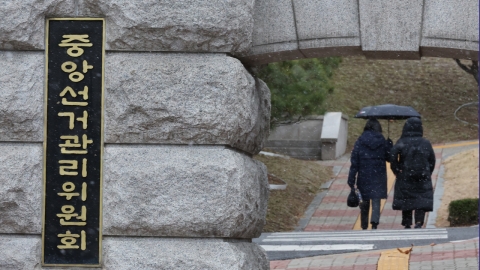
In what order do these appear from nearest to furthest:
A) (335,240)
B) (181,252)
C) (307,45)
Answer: (181,252) → (307,45) → (335,240)

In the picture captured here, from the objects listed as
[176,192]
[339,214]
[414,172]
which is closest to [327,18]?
[176,192]

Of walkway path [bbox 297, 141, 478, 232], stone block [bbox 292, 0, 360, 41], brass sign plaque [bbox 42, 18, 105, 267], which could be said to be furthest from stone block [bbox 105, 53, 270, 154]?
walkway path [bbox 297, 141, 478, 232]

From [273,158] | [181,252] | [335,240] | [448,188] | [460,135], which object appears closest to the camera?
[181,252]

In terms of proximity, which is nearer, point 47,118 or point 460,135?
point 47,118

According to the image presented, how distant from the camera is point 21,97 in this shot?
199 inches

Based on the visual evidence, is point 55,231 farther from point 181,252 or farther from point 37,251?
point 181,252

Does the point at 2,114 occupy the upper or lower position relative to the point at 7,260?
upper

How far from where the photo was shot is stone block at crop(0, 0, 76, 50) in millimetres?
5037

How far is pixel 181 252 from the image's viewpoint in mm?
4957

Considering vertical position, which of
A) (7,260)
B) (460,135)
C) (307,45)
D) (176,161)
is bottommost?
(460,135)

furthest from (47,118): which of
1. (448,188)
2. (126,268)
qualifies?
(448,188)

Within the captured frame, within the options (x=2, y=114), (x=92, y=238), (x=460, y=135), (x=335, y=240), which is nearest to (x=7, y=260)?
(x=92, y=238)

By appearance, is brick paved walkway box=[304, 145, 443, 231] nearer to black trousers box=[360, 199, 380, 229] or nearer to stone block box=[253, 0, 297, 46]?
black trousers box=[360, 199, 380, 229]

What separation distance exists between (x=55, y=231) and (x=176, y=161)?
870mm
